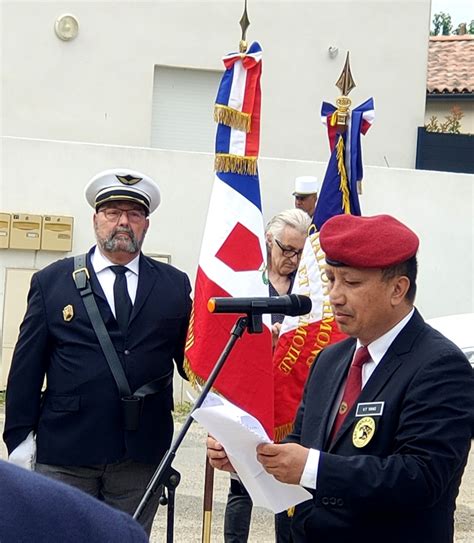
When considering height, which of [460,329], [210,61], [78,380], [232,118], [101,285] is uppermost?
[210,61]

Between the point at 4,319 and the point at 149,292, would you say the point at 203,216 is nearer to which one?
the point at 4,319

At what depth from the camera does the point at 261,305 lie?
3.03 metres

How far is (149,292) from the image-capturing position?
4.22 m

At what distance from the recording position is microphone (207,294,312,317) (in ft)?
9.86

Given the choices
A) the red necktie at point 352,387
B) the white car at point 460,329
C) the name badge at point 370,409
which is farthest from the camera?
the white car at point 460,329

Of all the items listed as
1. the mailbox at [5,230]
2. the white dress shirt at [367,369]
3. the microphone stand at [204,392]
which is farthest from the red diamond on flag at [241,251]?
the mailbox at [5,230]

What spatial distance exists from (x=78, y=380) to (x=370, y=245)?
1617 millimetres

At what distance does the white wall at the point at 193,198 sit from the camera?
955 cm

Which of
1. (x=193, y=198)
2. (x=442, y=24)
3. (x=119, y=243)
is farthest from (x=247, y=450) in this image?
(x=442, y=24)

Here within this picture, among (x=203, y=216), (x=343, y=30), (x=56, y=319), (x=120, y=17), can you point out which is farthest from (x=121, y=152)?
(x=56, y=319)

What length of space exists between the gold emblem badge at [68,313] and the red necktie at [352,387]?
1428 millimetres

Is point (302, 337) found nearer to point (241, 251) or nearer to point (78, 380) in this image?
point (241, 251)

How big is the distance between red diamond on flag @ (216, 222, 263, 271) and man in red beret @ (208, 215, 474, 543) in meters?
1.49

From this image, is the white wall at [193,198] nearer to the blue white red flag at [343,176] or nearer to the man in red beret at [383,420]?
the blue white red flag at [343,176]
